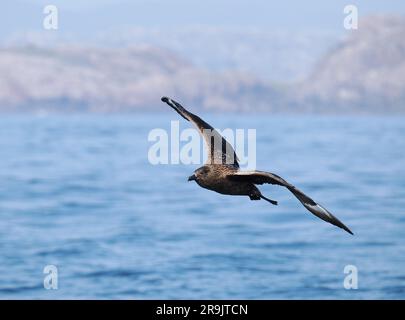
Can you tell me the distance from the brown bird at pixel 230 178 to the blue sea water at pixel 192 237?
3910cm

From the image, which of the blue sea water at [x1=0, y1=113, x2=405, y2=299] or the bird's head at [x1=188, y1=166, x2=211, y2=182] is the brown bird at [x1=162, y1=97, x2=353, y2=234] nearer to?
the bird's head at [x1=188, y1=166, x2=211, y2=182]

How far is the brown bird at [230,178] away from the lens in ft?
50.3

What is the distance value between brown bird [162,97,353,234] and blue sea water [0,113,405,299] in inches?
1539

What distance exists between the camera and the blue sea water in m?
60.8

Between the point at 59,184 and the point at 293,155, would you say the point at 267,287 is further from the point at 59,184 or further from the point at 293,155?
the point at 293,155

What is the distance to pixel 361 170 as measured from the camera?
141500 mm

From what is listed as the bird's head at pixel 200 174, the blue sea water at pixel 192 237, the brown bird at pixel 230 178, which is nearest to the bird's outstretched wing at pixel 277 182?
the brown bird at pixel 230 178

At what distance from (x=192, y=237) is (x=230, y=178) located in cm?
6360

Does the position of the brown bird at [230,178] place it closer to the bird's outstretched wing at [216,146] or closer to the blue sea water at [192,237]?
the bird's outstretched wing at [216,146]

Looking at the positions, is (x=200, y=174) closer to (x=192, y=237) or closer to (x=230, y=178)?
(x=230, y=178)

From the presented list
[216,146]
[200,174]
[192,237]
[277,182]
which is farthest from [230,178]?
[192,237]

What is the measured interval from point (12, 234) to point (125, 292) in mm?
27929

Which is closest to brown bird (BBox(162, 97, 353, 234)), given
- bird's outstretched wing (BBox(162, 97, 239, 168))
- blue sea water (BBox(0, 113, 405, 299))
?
bird's outstretched wing (BBox(162, 97, 239, 168))

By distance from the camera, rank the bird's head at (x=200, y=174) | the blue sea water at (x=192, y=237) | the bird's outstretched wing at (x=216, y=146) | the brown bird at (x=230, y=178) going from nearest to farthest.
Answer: the brown bird at (x=230, y=178) < the bird's head at (x=200, y=174) < the bird's outstretched wing at (x=216, y=146) < the blue sea water at (x=192, y=237)
